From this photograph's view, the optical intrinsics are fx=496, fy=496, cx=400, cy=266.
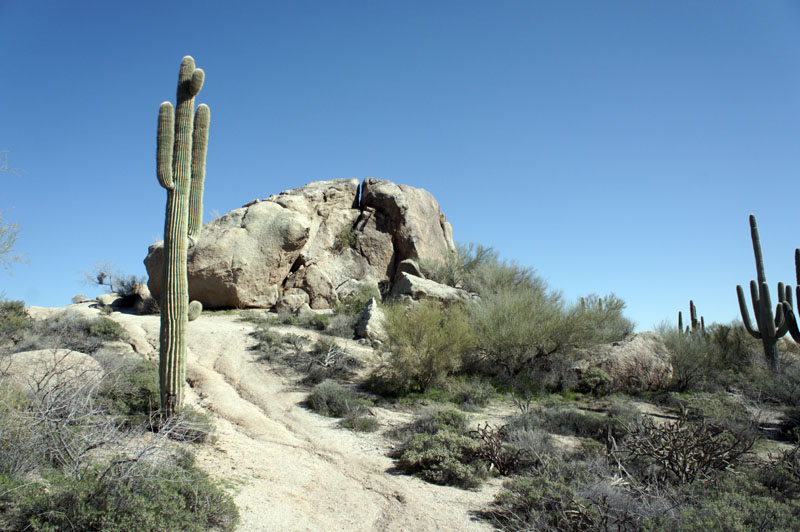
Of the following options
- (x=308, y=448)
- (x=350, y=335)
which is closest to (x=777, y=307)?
(x=350, y=335)

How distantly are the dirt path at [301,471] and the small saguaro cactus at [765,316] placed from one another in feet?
40.7

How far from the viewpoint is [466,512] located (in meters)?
6.35

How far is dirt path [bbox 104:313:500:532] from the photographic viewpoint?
19.6ft

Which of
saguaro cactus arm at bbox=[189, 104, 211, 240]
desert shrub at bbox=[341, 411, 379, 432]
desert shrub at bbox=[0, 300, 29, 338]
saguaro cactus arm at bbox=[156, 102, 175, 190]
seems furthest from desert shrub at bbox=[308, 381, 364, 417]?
desert shrub at bbox=[0, 300, 29, 338]

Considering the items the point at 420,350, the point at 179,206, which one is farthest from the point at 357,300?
the point at 179,206

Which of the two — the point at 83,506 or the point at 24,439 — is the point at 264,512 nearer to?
the point at 83,506

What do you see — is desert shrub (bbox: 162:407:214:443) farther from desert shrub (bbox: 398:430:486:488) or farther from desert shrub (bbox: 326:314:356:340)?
desert shrub (bbox: 326:314:356:340)

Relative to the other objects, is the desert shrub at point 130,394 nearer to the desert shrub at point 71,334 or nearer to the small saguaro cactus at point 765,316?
the desert shrub at point 71,334

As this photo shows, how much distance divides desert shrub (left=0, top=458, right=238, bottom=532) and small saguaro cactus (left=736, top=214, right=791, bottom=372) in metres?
16.2

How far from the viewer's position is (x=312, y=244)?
23.4m

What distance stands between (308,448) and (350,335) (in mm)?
7945

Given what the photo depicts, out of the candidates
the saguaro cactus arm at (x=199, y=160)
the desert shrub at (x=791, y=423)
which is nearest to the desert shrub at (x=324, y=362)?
the saguaro cactus arm at (x=199, y=160)

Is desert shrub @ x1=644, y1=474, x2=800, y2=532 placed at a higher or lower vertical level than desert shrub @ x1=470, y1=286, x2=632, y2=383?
lower

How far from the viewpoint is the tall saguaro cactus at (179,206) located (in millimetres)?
8117
